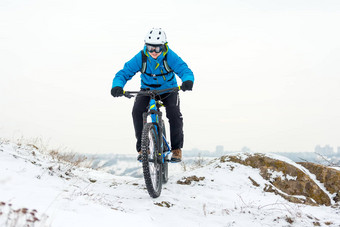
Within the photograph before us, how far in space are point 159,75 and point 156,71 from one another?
95 millimetres

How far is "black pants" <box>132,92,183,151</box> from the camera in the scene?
541 cm

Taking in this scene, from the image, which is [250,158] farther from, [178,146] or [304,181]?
[178,146]

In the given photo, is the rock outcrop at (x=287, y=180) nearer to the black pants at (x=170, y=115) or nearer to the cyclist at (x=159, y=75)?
the black pants at (x=170, y=115)

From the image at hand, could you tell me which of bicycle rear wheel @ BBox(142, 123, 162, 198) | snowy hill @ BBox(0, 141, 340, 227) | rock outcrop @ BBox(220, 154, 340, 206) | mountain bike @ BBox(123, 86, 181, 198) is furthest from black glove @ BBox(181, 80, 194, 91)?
rock outcrop @ BBox(220, 154, 340, 206)

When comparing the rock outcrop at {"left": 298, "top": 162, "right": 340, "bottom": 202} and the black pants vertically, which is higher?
the black pants

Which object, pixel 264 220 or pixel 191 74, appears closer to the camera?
pixel 264 220

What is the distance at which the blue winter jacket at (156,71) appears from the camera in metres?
5.25

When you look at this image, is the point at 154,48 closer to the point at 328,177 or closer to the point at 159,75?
the point at 159,75

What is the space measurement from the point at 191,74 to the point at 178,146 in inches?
57.2

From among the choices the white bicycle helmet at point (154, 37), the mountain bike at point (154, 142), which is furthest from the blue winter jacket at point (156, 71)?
the mountain bike at point (154, 142)

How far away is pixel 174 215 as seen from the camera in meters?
3.60

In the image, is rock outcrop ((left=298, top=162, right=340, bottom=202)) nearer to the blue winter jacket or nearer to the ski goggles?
the blue winter jacket

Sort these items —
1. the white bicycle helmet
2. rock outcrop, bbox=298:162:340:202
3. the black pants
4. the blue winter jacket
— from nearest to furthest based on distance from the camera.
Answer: the white bicycle helmet
the blue winter jacket
the black pants
rock outcrop, bbox=298:162:340:202

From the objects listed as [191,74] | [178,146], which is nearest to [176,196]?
[178,146]
